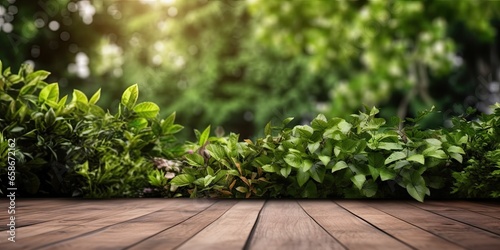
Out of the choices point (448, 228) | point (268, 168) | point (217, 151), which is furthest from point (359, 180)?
point (448, 228)

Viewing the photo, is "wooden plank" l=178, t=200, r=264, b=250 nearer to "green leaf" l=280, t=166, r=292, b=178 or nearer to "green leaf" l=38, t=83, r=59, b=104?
"green leaf" l=280, t=166, r=292, b=178

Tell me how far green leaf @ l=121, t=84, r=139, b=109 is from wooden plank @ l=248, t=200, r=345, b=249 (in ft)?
3.83

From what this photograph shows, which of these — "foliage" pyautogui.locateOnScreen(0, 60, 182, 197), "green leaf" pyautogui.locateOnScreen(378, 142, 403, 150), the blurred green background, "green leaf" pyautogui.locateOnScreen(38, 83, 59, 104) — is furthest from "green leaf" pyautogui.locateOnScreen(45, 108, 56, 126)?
the blurred green background

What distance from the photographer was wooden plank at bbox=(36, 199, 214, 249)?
4.25 feet

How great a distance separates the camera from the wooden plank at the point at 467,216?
1616mm

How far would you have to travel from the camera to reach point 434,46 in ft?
22.7

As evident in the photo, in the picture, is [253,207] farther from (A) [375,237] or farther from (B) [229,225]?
(A) [375,237]

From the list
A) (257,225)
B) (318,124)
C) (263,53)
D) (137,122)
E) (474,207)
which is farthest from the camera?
(263,53)

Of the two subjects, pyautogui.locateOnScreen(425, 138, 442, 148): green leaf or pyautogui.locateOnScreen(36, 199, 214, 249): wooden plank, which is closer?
pyautogui.locateOnScreen(36, 199, 214, 249): wooden plank

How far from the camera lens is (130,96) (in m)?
2.82

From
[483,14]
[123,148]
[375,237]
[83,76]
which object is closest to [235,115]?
[83,76]

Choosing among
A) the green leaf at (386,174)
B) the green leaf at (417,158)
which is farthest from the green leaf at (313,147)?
the green leaf at (417,158)

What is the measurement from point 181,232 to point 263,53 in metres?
9.06

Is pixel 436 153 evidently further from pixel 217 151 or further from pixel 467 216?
pixel 217 151
